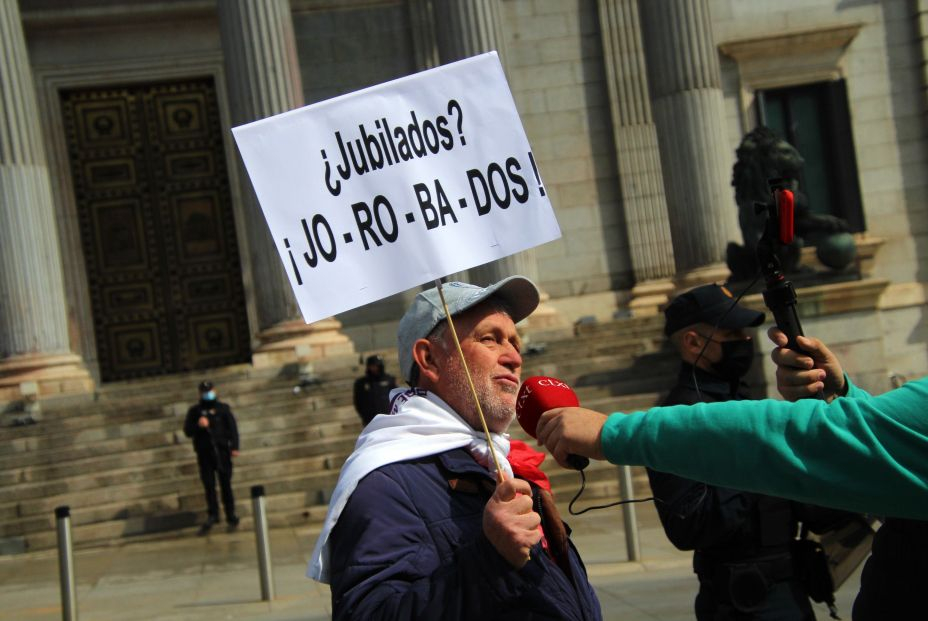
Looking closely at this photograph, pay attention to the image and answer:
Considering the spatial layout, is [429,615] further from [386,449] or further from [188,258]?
[188,258]

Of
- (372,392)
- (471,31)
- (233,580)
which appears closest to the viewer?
(233,580)

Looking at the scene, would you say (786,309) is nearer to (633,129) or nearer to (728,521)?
(728,521)

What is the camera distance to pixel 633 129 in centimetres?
2223

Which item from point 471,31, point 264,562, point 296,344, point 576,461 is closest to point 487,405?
point 576,461

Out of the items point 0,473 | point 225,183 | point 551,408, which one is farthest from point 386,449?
point 225,183

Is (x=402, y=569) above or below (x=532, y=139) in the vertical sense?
below

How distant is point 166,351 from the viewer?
2142 centimetres

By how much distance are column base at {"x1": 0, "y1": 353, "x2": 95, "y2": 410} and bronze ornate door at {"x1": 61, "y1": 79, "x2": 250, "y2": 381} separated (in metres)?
3.51

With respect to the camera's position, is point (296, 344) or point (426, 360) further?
point (296, 344)

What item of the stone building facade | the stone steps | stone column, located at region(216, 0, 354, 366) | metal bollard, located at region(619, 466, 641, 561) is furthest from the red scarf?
the stone building facade

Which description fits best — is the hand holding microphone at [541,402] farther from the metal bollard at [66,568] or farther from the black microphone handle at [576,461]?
the metal bollard at [66,568]

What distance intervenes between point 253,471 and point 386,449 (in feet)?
41.0

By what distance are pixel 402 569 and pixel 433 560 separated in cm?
9

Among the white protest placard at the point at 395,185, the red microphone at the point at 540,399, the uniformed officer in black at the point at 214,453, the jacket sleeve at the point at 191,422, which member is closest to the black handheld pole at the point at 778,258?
the white protest placard at the point at 395,185
